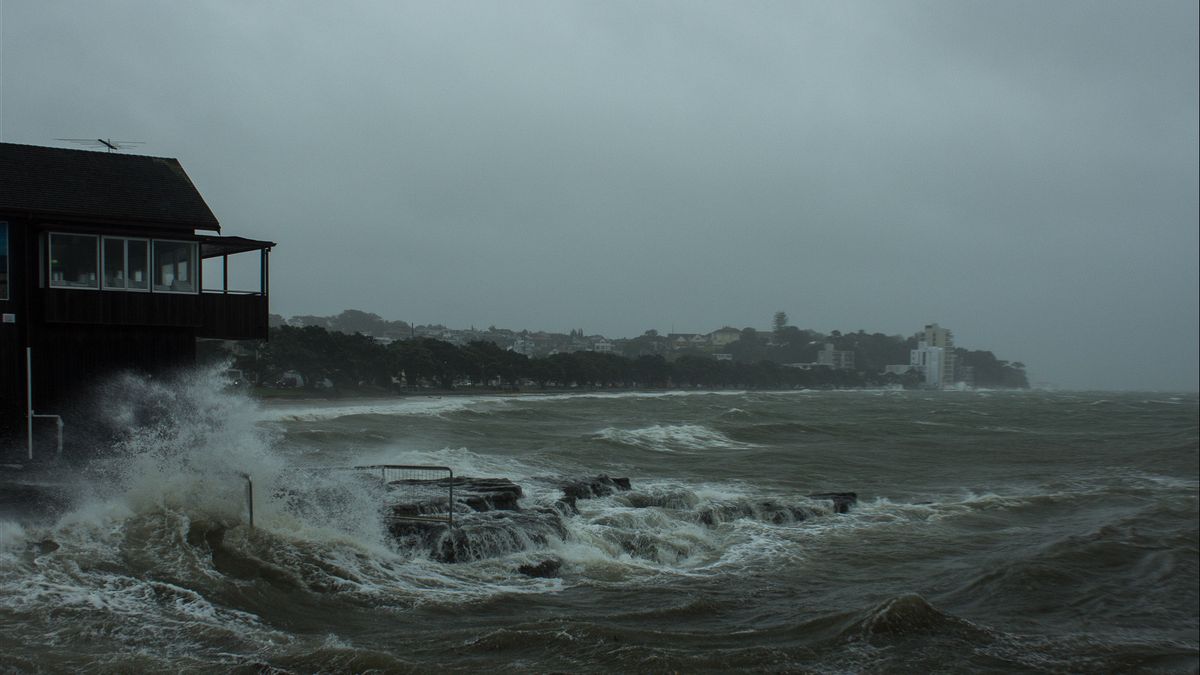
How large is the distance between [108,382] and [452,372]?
86.8m

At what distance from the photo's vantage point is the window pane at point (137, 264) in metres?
16.9

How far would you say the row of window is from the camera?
53.9ft

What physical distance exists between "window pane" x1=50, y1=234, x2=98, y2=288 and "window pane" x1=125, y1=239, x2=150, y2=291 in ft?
1.91

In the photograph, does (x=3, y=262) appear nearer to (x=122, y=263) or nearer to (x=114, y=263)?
(x=114, y=263)

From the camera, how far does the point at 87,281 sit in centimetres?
1656

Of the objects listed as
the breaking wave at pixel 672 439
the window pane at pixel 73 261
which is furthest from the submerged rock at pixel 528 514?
the breaking wave at pixel 672 439

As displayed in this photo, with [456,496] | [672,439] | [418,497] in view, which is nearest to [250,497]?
[418,497]

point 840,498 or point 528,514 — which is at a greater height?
point 528,514

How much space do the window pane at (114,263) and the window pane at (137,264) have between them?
Answer: 98mm

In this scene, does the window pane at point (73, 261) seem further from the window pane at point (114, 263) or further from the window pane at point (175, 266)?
the window pane at point (175, 266)

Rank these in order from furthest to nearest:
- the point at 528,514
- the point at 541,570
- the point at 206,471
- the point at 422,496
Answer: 1. the point at 422,496
2. the point at 528,514
3. the point at 206,471
4. the point at 541,570

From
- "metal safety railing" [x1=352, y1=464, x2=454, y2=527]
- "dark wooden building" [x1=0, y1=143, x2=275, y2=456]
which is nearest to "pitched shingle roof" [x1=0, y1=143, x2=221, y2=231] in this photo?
"dark wooden building" [x1=0, y1=143, x2=275, y2=456]

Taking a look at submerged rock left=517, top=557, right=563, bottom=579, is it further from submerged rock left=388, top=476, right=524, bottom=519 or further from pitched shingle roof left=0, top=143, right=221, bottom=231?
pitched shingle roof left=0, top=143, right=221, bottom=231

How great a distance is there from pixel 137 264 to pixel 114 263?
1.31 ft
